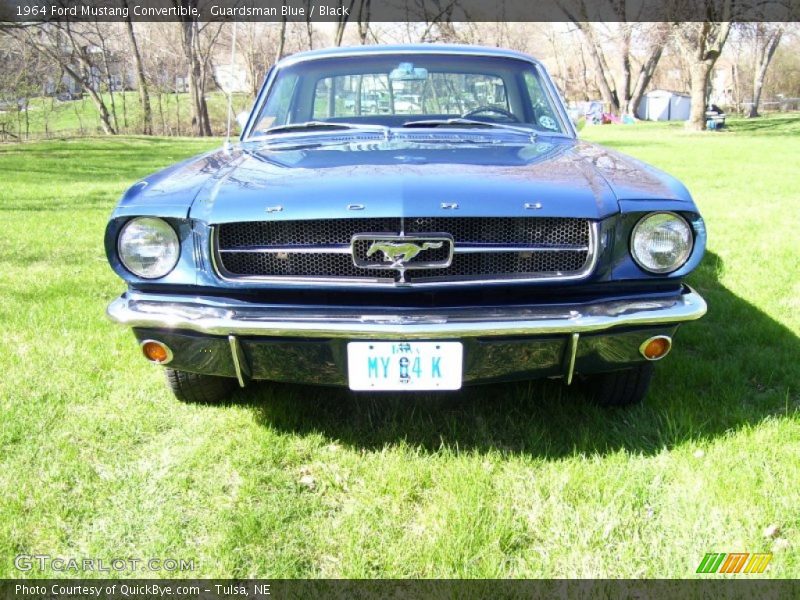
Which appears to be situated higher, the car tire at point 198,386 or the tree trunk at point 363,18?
the tree trunk at point 363,18

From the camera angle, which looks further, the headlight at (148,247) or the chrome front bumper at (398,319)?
the headlight at (148,247)

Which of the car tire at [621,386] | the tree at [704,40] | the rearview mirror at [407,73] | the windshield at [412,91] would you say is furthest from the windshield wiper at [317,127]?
the tree at [704,40]

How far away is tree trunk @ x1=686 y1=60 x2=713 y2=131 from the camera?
76.7ft

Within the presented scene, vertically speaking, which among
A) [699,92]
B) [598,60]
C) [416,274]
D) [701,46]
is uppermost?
[701,46]

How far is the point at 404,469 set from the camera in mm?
2342

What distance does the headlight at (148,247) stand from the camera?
224cm

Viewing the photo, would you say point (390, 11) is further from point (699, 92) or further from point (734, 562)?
point (734, 562)

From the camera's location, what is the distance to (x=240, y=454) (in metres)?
2.48

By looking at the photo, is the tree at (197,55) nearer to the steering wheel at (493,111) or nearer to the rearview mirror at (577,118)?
the rearview mirror at (577,118)

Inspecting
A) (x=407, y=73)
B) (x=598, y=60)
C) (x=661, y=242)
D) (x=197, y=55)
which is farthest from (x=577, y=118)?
(x=598, y=60)

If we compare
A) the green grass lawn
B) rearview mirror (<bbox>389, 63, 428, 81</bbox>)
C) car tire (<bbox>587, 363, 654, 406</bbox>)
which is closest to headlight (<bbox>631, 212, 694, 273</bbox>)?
car tire (<bbox>587, 363, 654, 406</bbox>)

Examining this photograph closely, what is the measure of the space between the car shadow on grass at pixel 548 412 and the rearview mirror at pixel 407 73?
65.2 inches

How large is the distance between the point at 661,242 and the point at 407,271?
0.90m

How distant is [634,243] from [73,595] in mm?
2063
